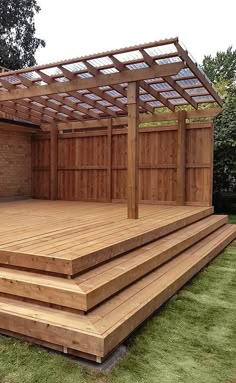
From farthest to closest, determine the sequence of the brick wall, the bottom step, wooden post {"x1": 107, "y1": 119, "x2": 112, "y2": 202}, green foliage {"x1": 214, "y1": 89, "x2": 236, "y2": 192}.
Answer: green foliage {"x1": 214, "y1": 89, "x2": 236, "y2": 192}
the brick wall
wooden post {"x1": 107, "y1": 119, "x2": 112, "y2": 202}
the bottom step

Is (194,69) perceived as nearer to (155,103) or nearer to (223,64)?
(155,103)

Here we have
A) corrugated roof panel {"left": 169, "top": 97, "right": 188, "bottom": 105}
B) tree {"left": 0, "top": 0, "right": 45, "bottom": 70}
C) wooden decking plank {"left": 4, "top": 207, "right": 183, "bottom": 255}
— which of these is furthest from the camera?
tree {"left": 0, "top": 0, "right": 45, "bottom": 70}

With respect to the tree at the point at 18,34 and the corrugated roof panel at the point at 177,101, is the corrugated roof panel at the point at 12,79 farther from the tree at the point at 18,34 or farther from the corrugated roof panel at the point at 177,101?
the tree at the point at 18,34

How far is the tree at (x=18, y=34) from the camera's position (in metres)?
19.8

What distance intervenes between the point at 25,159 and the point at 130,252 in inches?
271

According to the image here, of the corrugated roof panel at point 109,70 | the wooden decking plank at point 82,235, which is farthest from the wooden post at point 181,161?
the wooden decking plank at point 82,235

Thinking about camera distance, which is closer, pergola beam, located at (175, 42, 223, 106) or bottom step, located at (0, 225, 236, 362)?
bottom step, located at (0, 225, 236, 362)

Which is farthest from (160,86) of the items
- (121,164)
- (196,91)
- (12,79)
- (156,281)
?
(156,281)

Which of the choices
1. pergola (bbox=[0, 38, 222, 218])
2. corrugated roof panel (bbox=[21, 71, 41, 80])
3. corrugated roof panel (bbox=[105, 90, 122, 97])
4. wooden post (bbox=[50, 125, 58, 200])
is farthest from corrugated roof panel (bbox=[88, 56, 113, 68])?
wooden post (bbox=[50, 125, 58, 200])

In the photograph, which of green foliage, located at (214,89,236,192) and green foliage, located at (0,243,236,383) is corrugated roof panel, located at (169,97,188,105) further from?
green foliage, located at (0,243,236,383)

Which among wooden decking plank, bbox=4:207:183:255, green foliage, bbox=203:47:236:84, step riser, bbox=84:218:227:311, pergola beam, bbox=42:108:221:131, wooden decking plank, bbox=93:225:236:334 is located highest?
green foliage, bbox=203:47:236:84

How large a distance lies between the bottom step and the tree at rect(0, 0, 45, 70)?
1960 centimetres

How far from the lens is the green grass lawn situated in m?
2.35

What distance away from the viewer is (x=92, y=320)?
265 centimetres
